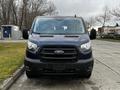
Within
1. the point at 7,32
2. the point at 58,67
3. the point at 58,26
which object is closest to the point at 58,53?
the point at 58,67

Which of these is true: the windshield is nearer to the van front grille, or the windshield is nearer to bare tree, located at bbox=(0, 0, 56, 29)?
the van front grille

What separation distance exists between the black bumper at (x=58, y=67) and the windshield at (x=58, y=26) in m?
1.46

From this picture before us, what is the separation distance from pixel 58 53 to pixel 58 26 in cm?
176

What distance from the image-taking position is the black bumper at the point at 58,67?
329 inches

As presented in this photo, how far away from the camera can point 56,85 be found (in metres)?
8.85

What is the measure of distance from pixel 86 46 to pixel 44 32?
1594 mm

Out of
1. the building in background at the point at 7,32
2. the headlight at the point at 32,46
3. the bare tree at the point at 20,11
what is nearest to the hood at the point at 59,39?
the headlight at the point at 32,46

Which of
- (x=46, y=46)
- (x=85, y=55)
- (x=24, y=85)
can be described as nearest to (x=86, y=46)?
(x=85, y=55)

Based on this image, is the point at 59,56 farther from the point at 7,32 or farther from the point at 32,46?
the point at 7,32

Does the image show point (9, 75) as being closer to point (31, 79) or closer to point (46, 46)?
→ point (31, 79)

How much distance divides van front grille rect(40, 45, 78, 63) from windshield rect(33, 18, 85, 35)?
3.87 ft

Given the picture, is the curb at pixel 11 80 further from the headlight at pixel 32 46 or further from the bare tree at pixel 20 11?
the bare tree at pixel 20 11

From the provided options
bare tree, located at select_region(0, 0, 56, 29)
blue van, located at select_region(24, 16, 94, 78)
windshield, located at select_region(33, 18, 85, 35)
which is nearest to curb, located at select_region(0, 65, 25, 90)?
blue van, located at select_region(24, 16, 94, 78)

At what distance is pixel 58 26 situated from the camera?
995 cm
